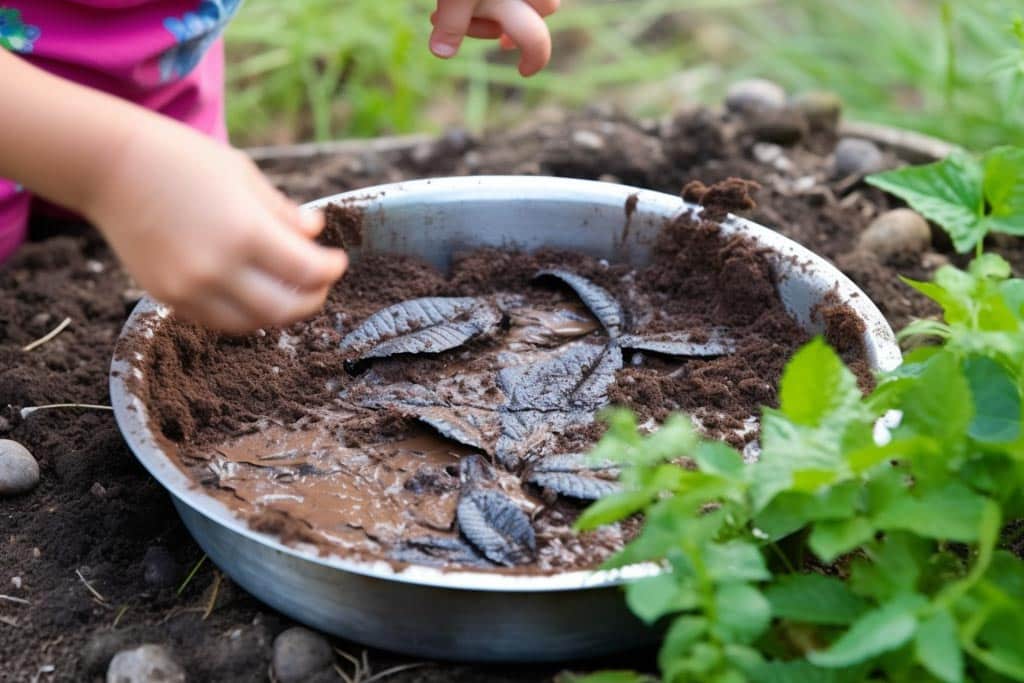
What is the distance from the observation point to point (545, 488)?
66.6 inches

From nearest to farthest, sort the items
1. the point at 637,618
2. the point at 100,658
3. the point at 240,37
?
the point at 637,618
the point at 100,658
the point at 240,37

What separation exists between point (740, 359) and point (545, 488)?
19.3 inches

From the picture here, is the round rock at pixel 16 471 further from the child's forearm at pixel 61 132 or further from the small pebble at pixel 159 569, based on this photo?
the child's forearm at pixel 61 132

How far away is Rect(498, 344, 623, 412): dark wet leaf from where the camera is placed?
75.7 inches

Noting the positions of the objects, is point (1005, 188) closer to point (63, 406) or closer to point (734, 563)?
point (734, 563)

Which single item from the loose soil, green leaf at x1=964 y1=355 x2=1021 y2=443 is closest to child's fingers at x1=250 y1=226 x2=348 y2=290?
the loose soil

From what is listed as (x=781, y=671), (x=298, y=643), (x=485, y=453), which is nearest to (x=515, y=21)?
(x=485, y=453)

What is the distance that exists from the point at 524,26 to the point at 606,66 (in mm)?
2173

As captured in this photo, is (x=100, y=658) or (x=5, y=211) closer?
(x=100, y=658)

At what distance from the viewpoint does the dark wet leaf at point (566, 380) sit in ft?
6.31

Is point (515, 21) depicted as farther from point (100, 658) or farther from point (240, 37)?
point (240, 37)

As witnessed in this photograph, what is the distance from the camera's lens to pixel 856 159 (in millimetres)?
2818

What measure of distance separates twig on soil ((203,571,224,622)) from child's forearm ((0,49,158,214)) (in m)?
0.60

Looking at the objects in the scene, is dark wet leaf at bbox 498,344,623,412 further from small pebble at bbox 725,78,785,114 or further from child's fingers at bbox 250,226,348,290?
small pebble at bbox 725,78,785,114
